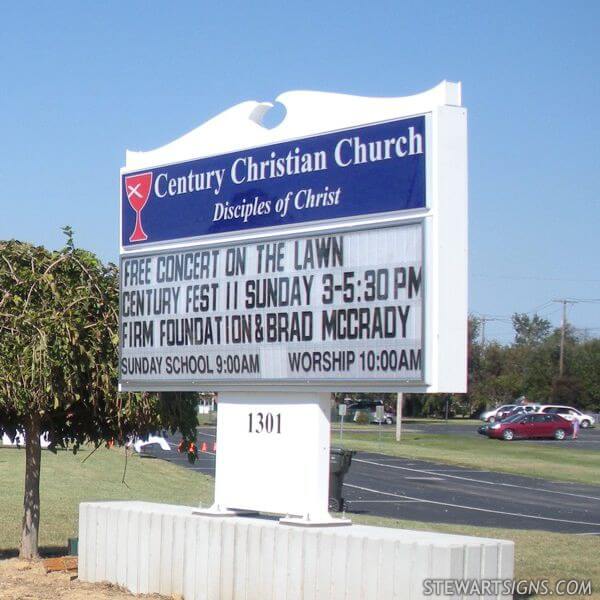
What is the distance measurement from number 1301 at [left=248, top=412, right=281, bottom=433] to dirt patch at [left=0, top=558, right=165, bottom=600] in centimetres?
170

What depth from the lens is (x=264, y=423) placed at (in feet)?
32.2

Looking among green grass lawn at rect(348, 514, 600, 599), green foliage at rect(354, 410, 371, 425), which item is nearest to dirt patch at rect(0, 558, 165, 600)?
green grass lawn at rect(348, 514, 600, 599)

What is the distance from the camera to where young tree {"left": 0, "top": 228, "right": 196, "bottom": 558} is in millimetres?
11234

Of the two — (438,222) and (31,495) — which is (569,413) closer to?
(31,495)

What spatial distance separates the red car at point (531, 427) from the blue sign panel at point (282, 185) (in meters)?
49.0

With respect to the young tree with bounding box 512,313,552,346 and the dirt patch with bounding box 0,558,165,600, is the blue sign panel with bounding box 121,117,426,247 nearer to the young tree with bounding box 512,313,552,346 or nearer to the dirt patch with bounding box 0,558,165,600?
the dirt patch with bounding box 0,558,165,600

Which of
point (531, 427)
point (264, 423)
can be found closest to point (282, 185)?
point (264, 423)

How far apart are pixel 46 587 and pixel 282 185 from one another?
4.31 meters

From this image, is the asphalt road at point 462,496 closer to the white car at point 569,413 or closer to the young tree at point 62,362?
the young tree at point 62,362

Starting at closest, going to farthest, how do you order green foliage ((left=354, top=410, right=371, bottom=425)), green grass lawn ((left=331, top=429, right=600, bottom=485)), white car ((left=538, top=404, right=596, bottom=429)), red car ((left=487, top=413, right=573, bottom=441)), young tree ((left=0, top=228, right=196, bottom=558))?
young tree ((left=0, top=228, right=196, bottom=558)) → green grass lawn ((left=331, top=429, right=600, bottom=485)) → red car ((left=487, top=413, right=573, bottom=441)) → white car ((left=538, top=404, right=596, bottom=429)) → green foliage ((left=354, top=410, right=371, bottom=425))

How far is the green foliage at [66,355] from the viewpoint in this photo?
11.2 m

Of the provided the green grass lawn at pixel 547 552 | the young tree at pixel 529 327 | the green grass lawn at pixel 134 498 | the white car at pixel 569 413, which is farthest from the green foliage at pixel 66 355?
the young tree at pixel 529 327

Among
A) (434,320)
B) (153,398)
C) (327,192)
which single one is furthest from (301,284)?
(153,398)

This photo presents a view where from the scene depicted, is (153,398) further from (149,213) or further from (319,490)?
(319,490)
